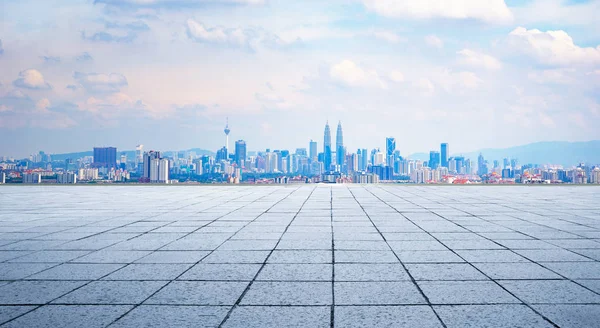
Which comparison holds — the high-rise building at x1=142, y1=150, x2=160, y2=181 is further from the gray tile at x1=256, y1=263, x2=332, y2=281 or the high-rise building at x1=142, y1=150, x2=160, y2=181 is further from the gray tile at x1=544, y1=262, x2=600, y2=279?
the gray tile at x1=544, y1=262, x2=600, y2=279

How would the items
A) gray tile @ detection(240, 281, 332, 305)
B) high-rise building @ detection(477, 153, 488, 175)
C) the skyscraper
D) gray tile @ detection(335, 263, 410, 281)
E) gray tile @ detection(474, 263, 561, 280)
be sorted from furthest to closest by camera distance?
1. high-rise building @ detection(477, 153, 488, 175)
2. the skyscraper
3. gray tile @ detection(474, 263, 561, 280)
4. gray tile @ detection(335, 263, 410, 281)
5. gray tile @ detection(240, 281, 332, 305)

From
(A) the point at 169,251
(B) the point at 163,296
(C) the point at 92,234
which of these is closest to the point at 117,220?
(C) the point at 92,234

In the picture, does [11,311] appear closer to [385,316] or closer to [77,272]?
[77,272]

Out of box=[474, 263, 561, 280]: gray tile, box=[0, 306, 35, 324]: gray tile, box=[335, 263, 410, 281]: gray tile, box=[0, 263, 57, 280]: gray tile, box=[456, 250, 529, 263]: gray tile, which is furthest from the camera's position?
box=[456, 250, 529, 263]: gray tile

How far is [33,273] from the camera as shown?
692 cm

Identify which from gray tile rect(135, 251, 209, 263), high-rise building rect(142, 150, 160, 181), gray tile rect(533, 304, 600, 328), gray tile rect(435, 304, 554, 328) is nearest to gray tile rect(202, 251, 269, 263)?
gray tile rect(135, 251, 209, 263)

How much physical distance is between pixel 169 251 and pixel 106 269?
1.52 meters

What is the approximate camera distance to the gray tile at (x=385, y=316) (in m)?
4.67

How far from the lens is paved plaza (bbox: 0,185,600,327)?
16.3ft

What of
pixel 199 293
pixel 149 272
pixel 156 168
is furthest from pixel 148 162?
pixel 199 293

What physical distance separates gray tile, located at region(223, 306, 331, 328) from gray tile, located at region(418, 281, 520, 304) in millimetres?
1442

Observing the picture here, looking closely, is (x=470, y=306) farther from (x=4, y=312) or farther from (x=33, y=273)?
(x=33, y=273)

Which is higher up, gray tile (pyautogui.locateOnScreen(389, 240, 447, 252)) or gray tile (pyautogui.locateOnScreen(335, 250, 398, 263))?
gray tile (pyautogui.locateOnScreen(389, 240, 447, 252))

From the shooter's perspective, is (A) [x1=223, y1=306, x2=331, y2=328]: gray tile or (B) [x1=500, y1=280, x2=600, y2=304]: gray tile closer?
(A) [x1=223, y1=306, x2=331, y2=328]: gray tile
